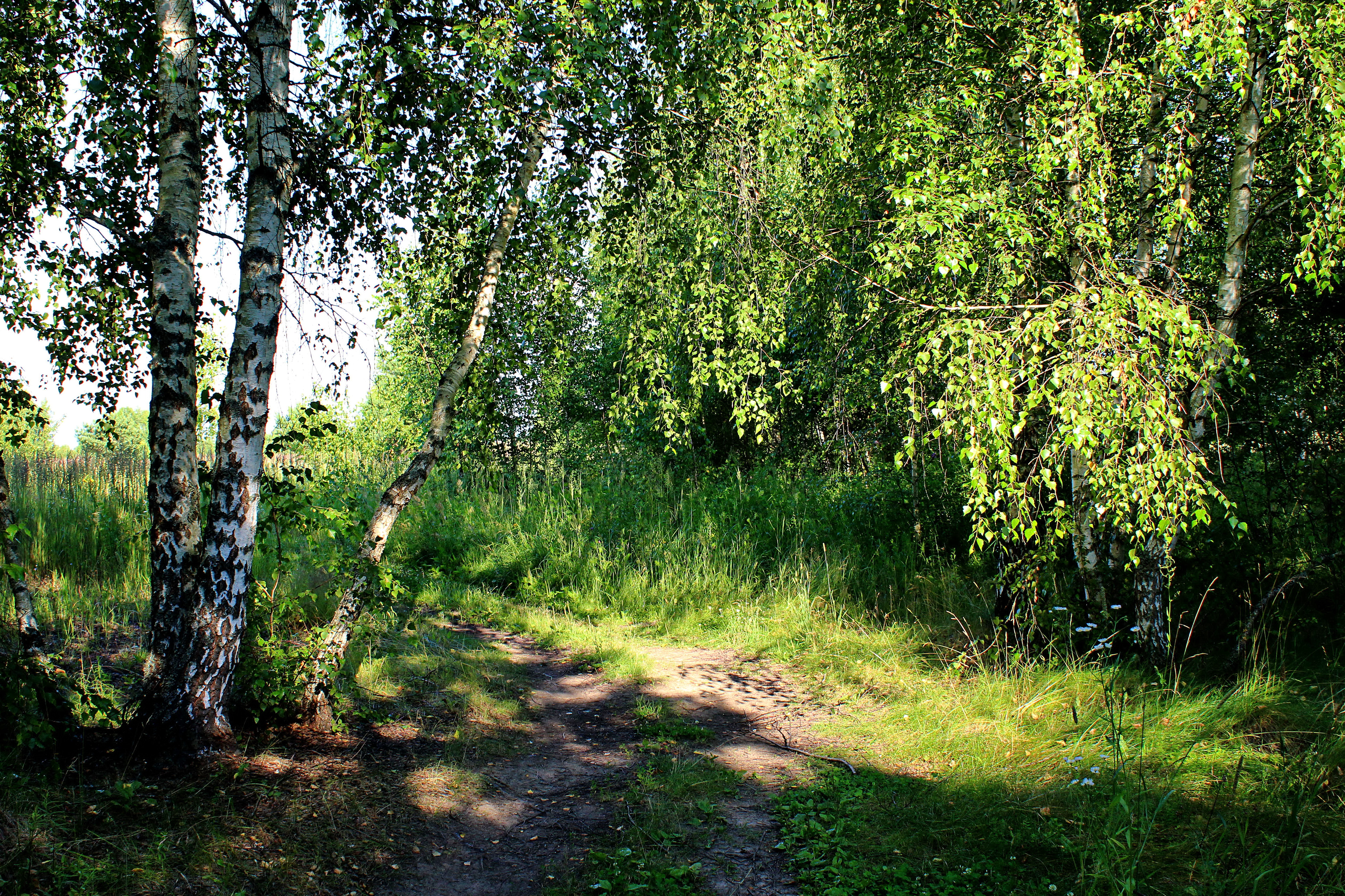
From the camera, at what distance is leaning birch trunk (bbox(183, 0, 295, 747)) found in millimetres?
3396

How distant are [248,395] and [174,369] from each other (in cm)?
35

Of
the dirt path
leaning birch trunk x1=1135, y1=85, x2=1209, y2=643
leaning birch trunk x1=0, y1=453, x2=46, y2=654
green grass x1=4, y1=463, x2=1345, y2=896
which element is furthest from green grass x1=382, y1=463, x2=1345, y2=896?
leaning birch trunk x1=0, y1=453, x2=46, y2=654

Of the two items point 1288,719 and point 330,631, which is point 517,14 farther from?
point 1288,719

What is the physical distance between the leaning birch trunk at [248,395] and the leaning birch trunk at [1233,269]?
5011 mm

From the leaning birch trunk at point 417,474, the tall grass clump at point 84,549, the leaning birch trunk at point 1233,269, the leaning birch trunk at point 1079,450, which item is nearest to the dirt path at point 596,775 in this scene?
the leaning birch trunk at point 417,474

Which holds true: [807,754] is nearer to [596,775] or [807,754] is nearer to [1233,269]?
[596,775]

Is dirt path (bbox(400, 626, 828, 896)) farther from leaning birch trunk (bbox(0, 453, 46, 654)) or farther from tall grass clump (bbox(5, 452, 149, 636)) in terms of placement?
tall grass clump (bbox(5, 452, 149, 636))

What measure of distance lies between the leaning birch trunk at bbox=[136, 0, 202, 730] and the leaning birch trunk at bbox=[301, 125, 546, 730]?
2.40 feet

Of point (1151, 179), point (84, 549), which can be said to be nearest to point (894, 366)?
point (1151, 179)

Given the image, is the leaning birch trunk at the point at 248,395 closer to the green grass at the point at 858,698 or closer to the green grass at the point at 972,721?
the green grass at the point at 858,698

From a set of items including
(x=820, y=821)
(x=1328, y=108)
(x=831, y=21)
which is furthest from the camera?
(x=831, y=21)

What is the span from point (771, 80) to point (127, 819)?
489cm

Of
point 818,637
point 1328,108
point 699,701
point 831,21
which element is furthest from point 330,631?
point 1328,108

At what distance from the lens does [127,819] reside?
2.83 m
